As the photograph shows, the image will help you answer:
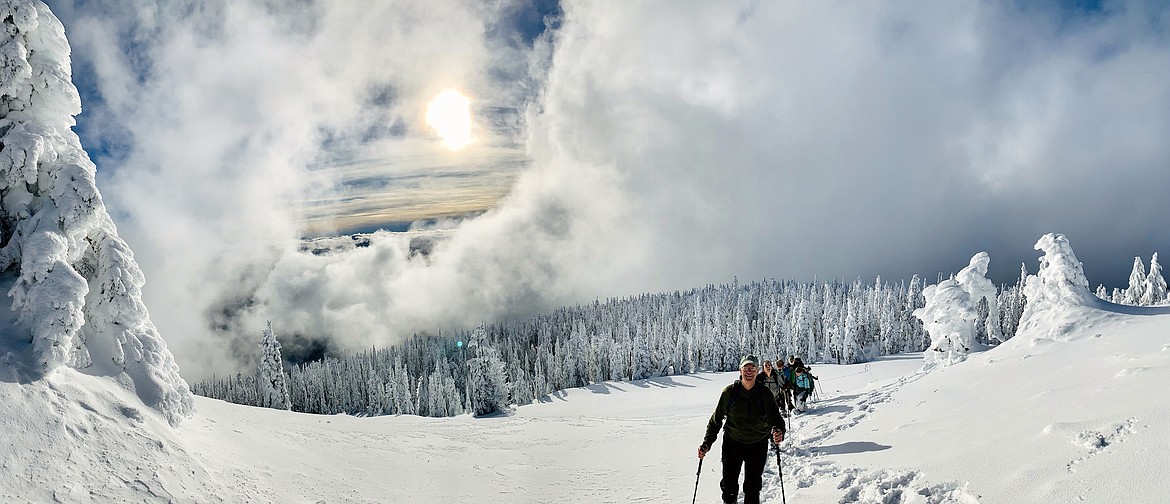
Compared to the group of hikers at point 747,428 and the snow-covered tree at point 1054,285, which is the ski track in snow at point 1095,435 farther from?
the snow-covered tree at point 1054,285

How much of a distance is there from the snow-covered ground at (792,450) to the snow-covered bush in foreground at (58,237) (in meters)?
0.77

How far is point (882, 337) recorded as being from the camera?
339ft

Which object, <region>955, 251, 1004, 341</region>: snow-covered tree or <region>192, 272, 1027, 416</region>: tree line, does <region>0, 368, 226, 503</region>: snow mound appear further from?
<region>192, 272, 1027, 416</region>: tree line

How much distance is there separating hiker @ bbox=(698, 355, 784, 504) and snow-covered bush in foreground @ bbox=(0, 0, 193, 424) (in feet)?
37.1

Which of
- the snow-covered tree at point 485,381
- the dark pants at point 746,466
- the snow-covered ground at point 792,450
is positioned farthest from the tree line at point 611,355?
the dark pants at point 746,466

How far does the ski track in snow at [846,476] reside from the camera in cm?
700

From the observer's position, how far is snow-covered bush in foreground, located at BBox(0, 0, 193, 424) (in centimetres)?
948

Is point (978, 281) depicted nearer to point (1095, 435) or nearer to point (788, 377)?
point (788, 377)

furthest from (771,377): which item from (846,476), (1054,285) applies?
(1054,285)

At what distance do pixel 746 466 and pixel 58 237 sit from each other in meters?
13.4

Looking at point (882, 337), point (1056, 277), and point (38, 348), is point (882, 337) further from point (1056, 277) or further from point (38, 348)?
point (38, 348)

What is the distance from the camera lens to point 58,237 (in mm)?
9805

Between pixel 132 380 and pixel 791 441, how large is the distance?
15.5m

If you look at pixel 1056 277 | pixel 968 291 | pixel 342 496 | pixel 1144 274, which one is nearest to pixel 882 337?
pixel 1144 274
